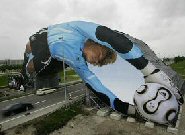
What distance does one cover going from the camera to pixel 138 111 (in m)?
44.8

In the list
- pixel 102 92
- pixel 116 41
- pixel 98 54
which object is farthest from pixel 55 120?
pixel 116 41

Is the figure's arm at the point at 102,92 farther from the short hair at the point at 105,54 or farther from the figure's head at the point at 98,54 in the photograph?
the short hair at the point at 105,54

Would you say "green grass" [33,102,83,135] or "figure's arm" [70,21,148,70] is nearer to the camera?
"green grass" [33,102,83,135]

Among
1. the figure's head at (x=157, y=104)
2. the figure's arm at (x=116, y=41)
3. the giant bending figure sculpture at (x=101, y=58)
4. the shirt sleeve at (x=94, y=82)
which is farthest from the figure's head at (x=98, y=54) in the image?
the figure's head at (x=157, y=104)

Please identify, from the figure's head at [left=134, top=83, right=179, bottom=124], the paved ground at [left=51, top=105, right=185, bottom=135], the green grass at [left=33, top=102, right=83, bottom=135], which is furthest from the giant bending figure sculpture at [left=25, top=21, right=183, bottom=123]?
the green grass at [left=33, top=102, right=83, bottom=135]

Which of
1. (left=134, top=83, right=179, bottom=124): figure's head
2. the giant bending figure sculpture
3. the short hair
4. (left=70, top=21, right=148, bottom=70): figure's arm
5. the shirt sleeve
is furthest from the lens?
the short hair

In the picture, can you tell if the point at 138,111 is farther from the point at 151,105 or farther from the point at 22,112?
the point at 22,112

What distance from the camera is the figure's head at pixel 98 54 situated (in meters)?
51.2

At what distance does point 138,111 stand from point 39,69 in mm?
27853

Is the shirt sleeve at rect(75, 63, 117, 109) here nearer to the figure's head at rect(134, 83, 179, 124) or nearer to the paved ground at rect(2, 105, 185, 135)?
the paved ground at rect(2, 105, 185, 135)

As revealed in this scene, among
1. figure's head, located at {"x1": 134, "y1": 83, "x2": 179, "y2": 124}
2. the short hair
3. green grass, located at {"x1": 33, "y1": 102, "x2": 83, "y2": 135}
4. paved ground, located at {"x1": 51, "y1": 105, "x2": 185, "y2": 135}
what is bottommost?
paved ground, located at {"x1": 51, "y1": 105, "x2": 185, "y2": 135}

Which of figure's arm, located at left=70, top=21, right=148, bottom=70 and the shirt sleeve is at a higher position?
figure's arm, located at left=70, top=21, right=148, bottom=70

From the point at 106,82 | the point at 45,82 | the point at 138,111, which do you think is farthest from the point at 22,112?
the point at 45,82

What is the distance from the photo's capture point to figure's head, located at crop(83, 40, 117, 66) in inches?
2014
